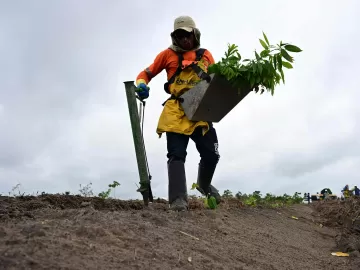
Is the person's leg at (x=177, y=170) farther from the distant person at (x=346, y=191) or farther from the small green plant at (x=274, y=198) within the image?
the distant person at (x=346, y=191)

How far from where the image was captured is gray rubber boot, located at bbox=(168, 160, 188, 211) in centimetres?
505

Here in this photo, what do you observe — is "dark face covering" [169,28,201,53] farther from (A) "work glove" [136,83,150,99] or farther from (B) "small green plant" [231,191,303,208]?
(B) "small green plant" [231,191,303,208]

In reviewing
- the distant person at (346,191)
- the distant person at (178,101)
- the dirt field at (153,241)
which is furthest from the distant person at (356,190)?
the distant person at (178,101)

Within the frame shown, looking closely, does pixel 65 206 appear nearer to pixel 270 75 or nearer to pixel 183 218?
pixel 183 218

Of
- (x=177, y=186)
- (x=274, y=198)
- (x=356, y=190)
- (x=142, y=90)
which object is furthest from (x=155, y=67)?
(x=356, y=190)

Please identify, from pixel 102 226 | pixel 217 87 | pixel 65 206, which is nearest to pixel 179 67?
pixel 217 87

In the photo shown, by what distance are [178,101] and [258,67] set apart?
98 centimetres

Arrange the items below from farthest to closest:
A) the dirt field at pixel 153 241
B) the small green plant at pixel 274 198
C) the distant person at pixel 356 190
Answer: the distant person at pixel 356 190, the small green plant at pixel 274 198, the dirt field at pixel 153 241

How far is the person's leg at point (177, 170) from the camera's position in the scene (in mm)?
5086

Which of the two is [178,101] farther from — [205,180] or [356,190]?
[356,190]

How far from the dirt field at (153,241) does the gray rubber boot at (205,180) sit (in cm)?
25

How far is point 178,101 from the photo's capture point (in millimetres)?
5293

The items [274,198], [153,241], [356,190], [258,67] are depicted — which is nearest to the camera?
[153,241]

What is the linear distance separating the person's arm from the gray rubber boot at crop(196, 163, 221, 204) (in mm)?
1178
